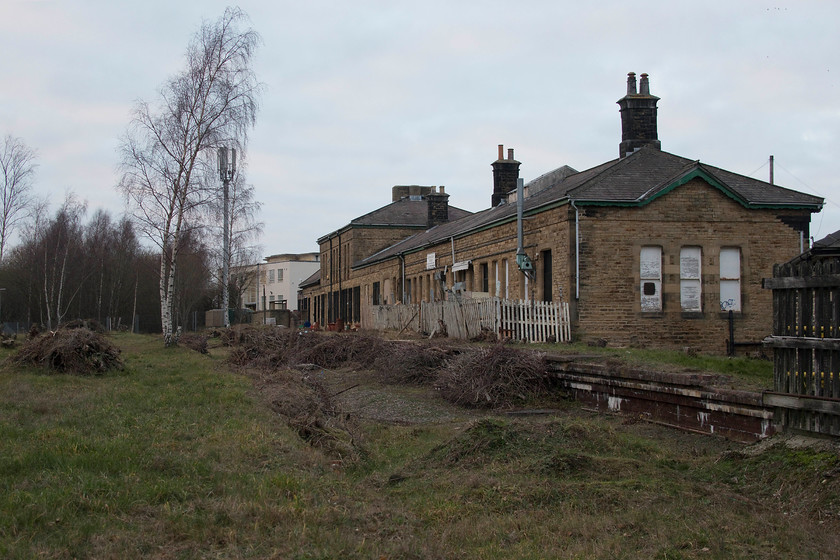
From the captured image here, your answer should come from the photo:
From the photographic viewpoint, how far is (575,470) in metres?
7.49

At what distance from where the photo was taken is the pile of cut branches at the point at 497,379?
14125 mm

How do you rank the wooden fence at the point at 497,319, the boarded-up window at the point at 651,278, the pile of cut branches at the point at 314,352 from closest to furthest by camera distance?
the wooden fence at the point at 497,319 → the boarded-up window at the point at 651,278 → the pile of cut branches at the point at 314,352

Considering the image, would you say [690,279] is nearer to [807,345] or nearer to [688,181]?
[688,181]

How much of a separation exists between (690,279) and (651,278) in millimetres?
1117

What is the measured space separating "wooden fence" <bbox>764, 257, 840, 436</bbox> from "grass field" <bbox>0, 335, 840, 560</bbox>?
450 mm

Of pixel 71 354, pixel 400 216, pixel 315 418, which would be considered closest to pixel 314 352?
pixel 71 354

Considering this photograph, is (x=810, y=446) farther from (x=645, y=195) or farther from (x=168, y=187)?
(x=168, y=187)

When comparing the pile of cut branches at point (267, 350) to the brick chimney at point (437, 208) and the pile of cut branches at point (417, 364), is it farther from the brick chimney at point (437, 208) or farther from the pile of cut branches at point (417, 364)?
the brick chimney at point (437, 208)

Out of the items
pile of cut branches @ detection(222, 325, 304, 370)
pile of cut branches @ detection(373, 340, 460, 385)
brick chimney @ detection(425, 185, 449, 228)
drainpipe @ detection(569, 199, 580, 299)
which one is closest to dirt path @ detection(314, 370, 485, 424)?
pile of cut branches @ detection(373, 340, 460, 385)

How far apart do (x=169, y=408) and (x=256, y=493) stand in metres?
5.14

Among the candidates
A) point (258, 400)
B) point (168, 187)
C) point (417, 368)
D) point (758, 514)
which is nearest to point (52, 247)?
point (168, 187)

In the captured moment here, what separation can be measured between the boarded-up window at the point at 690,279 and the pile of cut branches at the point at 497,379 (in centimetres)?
744

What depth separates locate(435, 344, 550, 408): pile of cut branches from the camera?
14125 mm

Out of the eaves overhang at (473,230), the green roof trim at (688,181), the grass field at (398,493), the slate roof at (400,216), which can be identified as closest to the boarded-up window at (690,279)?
the green roof trim at (688,181)
